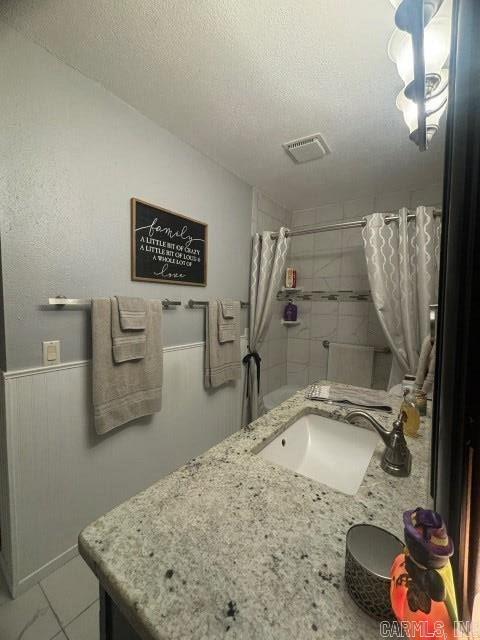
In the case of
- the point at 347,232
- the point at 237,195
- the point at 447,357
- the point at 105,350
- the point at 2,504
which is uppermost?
the point at 237,195

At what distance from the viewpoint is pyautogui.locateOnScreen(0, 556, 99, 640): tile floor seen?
96 cm

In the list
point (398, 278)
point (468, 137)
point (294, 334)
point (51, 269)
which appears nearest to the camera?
point (468, 137)

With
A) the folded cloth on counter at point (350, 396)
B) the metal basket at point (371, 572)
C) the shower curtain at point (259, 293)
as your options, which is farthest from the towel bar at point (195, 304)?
the metal basket at point (371, 572)

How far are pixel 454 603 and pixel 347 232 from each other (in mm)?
2537

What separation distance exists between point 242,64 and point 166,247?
89cm

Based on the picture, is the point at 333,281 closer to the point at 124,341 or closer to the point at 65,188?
the point at 124,341

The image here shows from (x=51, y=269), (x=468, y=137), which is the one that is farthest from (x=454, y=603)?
(x=51, y=269)

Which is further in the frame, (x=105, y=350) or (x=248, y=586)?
(x=105, y=350)

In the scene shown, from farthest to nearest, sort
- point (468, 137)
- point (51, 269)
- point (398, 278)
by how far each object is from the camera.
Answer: point (398, 278) → point (51, 269) → point (468, 137)

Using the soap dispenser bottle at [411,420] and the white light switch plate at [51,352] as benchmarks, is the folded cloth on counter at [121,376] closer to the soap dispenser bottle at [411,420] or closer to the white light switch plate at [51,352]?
the white light switch plate at [51,352]

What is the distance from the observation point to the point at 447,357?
0.33m

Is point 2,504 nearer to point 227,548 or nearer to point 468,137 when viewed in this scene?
point 227,548

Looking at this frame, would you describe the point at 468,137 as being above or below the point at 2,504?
above

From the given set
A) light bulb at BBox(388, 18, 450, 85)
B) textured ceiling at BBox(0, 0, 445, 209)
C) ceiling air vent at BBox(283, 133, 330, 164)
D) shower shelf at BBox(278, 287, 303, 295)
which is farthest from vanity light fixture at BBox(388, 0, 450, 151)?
shower shelf at BBox(278, 287, 303, 295)
